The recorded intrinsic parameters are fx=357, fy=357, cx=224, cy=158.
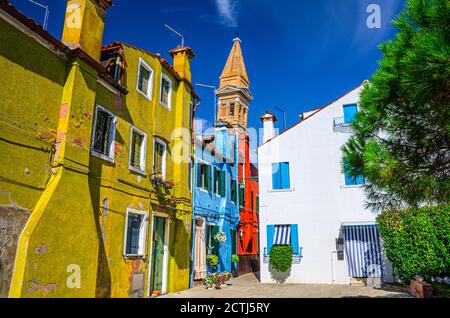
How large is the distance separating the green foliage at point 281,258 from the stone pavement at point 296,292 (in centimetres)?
90

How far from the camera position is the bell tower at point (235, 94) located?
50375 millimetres

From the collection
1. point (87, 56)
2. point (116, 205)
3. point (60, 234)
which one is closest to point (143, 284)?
point (116, 205)

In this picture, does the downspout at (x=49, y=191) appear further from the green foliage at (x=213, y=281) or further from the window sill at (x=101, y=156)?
the green foliage at (x=213, y=281)

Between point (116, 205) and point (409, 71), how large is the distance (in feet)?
28.5

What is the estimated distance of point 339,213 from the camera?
1661cm

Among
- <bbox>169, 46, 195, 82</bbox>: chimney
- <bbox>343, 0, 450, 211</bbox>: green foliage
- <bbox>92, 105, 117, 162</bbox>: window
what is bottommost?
<bbox>343, 0, 450, 211</bbox>: green foliage

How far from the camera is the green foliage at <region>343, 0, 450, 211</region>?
4555 mm

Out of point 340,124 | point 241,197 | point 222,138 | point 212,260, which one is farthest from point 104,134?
point 241,197

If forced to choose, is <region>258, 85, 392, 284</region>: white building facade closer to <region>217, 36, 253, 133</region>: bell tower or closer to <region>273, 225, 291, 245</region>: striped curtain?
<region>273, 225, 291, 245</region>: striped curtain

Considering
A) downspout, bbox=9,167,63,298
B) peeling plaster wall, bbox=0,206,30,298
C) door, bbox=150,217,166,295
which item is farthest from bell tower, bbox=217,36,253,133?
peeling plaster wall, bbox=0,206,30,298

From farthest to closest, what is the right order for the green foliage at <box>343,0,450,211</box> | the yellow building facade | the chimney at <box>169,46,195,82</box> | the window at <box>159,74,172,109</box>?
1. the chimney at <box>169,46,195,82</box>
2. the window at <box>159,74,172,109</box>
3. the yellow building facade
4. the green foliage at <box>343,0,450,211</box>

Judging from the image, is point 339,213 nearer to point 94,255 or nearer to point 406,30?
point 94,255

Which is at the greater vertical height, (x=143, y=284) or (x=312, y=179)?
(x=312, y=179)

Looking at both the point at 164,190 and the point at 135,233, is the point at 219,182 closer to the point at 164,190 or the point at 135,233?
the point at 164,190
